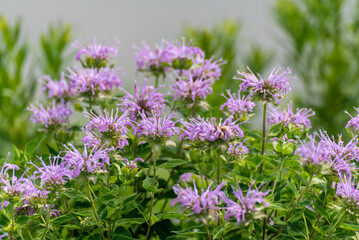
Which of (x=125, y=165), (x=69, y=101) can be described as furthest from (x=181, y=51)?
(x=125, y=165)

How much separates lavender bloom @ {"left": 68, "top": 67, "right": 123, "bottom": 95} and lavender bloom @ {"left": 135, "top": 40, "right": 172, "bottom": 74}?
0.12m

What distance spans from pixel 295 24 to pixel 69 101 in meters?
2.06

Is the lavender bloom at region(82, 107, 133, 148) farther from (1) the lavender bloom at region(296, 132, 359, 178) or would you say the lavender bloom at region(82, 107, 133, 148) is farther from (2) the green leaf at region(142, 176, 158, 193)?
(1) the lavender bloom at region(296, 132, 359, 178)

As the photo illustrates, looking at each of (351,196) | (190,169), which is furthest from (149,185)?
(351,196)

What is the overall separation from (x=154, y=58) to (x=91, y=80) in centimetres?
20

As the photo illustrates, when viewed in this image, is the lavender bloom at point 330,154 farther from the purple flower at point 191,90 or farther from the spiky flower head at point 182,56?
the spiky flower head at point 182,56

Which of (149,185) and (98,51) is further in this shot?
(98,51)

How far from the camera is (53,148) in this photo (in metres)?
1.22

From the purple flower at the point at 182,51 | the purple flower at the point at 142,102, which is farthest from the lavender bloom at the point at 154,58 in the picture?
the purple flower at the point at 142,102

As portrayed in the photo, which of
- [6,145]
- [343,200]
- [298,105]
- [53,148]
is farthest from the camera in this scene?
[298,105]

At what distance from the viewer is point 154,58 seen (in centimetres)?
127

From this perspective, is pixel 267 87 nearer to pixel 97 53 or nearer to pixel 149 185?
pixel 149 185

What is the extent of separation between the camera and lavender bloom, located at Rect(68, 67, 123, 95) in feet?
3.74

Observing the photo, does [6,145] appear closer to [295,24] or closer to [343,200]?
[295,24]
